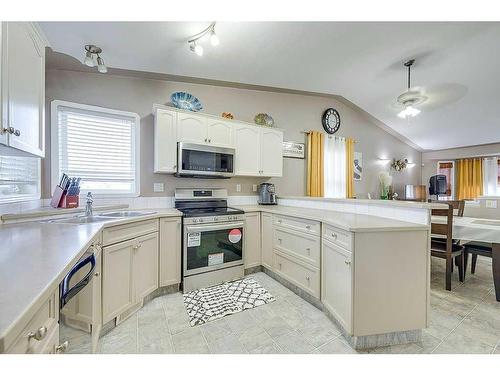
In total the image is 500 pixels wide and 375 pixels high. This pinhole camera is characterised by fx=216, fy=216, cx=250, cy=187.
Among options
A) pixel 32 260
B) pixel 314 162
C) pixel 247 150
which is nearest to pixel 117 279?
pixel 32 260

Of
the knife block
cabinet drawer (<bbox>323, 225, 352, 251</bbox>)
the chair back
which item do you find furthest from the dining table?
the knife block

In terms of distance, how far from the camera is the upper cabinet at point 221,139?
2504 millimetres

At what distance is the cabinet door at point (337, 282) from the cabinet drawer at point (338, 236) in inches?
1.4

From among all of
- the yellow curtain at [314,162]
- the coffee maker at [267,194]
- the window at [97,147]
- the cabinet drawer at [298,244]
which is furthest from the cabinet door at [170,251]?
the yellow curtain at [314,162]

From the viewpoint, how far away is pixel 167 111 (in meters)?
2.52

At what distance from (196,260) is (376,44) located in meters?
3.16

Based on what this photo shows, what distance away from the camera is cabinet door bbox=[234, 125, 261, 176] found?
9.84ft

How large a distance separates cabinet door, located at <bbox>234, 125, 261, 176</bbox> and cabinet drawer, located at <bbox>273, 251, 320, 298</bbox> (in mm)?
1185

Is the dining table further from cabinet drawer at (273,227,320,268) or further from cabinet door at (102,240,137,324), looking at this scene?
cabinet door at (102,240,137,324)

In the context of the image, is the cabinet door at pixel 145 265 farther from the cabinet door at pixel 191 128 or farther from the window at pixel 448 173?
the window at pixel 448 173
